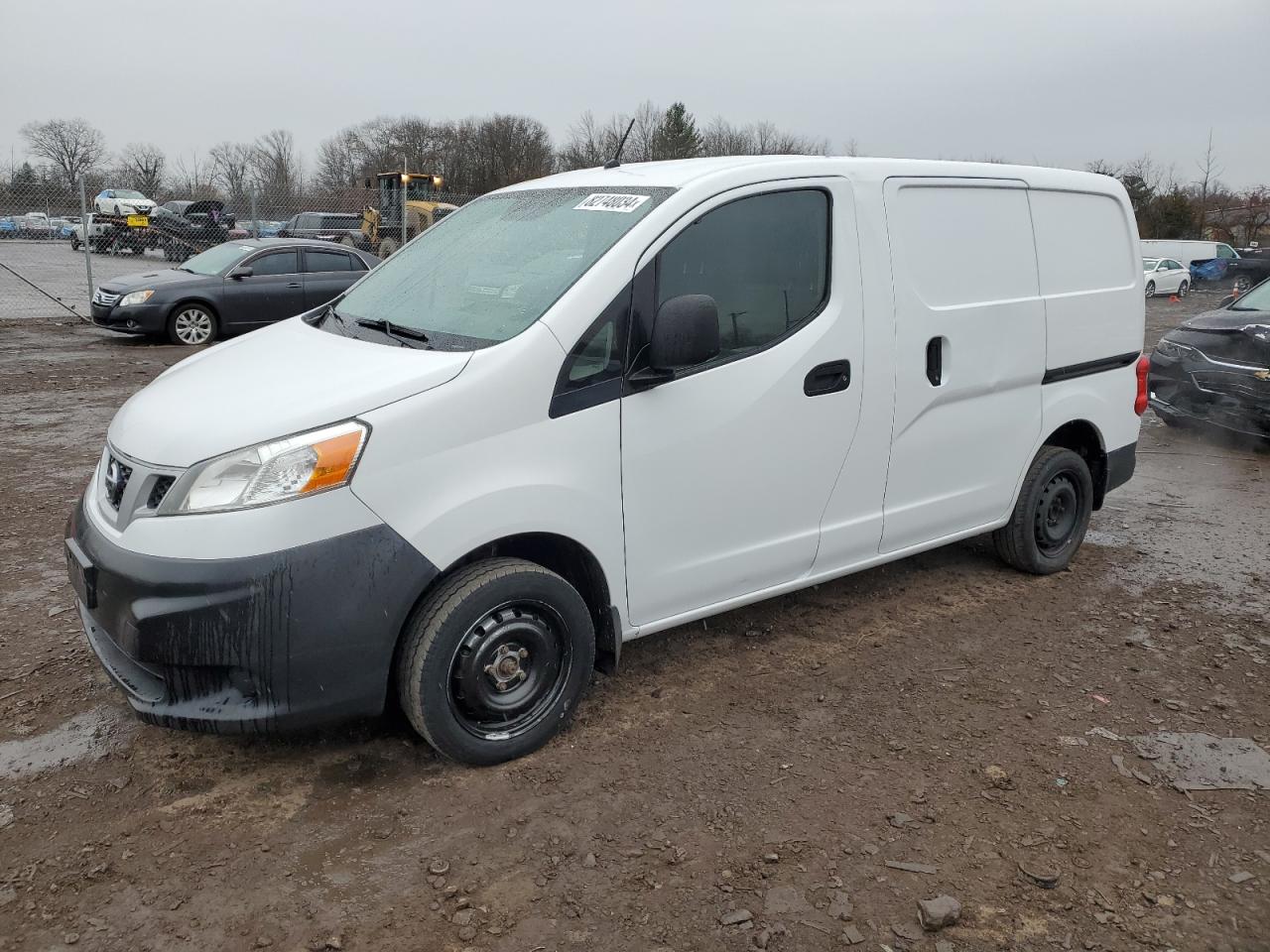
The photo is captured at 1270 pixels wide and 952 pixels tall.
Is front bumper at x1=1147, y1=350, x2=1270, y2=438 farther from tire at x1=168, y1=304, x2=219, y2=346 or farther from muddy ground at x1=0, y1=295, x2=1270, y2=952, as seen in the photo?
tire at x1=168, y1=304, x2=219, y2=346

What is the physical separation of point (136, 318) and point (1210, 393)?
496 inches

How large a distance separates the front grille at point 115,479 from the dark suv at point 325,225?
21.6 meters

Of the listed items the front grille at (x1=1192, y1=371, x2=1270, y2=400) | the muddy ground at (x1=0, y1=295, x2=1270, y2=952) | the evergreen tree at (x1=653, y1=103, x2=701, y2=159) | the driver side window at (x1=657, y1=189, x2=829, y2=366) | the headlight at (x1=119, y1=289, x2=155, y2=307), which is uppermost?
the evergreen tree at (x1=653, y1=103, x2=701, y2=159)

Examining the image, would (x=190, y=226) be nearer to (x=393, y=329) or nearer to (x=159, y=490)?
(x=393, y=329)

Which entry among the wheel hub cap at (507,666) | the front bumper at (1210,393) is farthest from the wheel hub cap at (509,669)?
the front bumper at (1210,393)

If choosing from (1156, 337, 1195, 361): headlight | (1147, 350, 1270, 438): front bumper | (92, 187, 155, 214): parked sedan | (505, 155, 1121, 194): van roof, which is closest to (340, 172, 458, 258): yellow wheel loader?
(92, 187, 155, 214): parked sedan

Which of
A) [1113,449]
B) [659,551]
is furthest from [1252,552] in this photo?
[659,551]

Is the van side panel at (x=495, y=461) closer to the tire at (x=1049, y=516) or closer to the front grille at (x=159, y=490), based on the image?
the front grille at (x=159, y=490)

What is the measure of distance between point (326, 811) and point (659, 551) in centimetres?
138

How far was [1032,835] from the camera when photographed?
308 cm

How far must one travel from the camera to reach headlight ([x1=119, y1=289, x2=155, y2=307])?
13359mm

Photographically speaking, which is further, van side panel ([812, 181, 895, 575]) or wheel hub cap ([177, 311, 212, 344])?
wheel hub cap ([177, 311, 212, 344])

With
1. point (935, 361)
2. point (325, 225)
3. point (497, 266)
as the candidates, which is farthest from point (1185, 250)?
point (497, 266)

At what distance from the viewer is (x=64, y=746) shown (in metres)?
3.46
